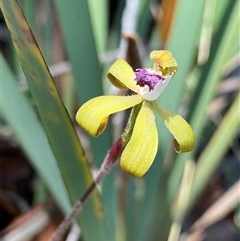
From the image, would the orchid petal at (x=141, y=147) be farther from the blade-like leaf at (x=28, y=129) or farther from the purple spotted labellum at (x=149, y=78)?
the blade-like leaf at (x=28, y=129)

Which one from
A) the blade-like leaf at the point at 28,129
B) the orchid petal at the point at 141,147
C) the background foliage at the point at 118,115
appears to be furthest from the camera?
the blade-like leaf at the point at 28,129

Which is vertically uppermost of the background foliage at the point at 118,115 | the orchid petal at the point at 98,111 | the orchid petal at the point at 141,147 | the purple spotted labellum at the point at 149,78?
the orchid petal at the point at 98,111

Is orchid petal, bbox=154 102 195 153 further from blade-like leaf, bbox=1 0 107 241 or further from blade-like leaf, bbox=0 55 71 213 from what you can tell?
blade-like leaf, bbox=0 55 71 213

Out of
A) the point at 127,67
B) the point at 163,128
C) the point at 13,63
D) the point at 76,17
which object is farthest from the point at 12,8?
the point at 13,63

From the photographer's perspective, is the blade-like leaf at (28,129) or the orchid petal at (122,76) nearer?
the orchid petal at (122,76)

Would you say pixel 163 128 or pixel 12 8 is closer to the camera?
pixel 12 8

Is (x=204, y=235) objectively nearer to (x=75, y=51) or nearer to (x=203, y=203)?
(x=203, y=203)

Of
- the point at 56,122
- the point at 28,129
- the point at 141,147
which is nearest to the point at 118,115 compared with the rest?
the point at 28,129

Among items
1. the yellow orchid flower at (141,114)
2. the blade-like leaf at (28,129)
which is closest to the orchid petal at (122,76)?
the yellow orchid flower at (141,114)
